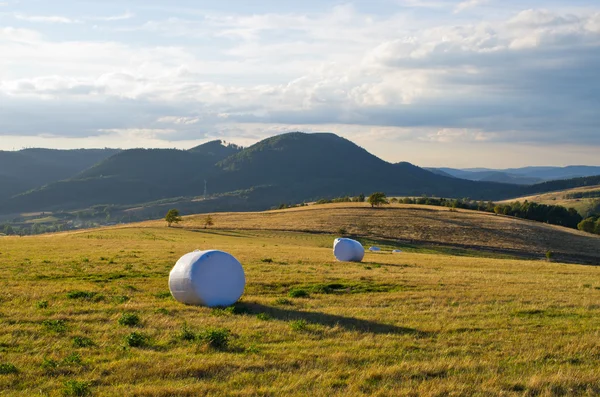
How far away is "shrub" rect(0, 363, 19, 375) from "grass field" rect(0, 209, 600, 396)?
0.02m

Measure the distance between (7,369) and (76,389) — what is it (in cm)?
186

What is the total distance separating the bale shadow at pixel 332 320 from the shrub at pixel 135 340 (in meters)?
4.46

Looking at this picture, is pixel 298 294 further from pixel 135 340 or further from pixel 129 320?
pixel 135 340

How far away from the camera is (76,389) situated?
916 cm

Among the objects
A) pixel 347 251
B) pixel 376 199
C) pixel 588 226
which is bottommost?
pixel 588 226

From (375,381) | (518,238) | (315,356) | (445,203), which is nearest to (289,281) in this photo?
(315,356)

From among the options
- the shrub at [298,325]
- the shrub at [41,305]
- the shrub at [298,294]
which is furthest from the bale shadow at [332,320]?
the shrub at [41,305]

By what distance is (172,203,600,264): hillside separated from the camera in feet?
267

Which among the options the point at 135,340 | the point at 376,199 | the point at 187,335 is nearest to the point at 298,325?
the point at 187,335

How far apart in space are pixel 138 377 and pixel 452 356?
650cm

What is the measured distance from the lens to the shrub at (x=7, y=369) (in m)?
10.0

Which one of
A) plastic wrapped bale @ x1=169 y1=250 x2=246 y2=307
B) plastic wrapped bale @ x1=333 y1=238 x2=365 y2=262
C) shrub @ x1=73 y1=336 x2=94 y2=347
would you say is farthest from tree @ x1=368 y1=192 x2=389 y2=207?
shrub @ x1=73 y1=336 x2=94 y2=347

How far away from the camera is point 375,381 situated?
1014cm

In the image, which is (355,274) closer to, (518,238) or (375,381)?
(375,381)
